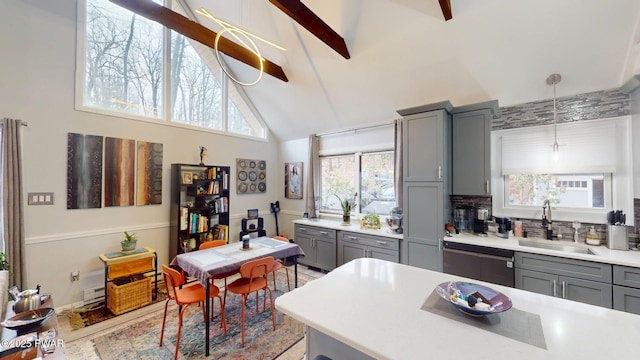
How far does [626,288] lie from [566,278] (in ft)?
1.18

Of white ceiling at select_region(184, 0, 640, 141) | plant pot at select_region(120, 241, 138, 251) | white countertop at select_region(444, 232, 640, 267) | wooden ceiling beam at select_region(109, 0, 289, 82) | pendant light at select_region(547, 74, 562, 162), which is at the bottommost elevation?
plant pot at select_region(120, 241, 138, 251)

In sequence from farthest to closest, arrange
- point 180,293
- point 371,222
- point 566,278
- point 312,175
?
1. point 312,175
2. point 371,222
3. point 180,293
4. point 566,278

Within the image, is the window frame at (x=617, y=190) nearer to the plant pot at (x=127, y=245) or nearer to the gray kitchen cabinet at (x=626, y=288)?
the gray kitchen cabinet at (x=626, y=288)

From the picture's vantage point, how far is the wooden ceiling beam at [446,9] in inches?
90.7

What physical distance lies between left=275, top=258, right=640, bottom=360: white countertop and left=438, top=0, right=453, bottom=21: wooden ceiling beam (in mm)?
2489

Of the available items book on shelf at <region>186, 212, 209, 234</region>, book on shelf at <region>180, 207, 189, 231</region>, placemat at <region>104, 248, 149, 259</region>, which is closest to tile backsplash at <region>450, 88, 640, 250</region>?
book on shelf at <region>186, 212, 209, 234</region>

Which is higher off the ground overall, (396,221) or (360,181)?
(360,181)

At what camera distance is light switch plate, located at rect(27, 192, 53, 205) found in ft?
9.09

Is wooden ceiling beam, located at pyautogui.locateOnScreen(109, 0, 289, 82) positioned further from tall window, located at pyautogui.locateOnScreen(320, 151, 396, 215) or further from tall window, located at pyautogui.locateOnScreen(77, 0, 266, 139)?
tall window, located at pyautogui.locateOnScreen(320, 151, 396, 215)

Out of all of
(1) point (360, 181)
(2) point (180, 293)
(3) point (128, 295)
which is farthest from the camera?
(1) point (360, 181)

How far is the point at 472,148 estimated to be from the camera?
3010 millimetres

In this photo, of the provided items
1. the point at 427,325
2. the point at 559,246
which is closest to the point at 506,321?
the point at 427,325

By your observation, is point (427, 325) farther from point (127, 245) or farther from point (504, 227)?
point (127, 245)

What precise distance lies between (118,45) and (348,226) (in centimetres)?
433
